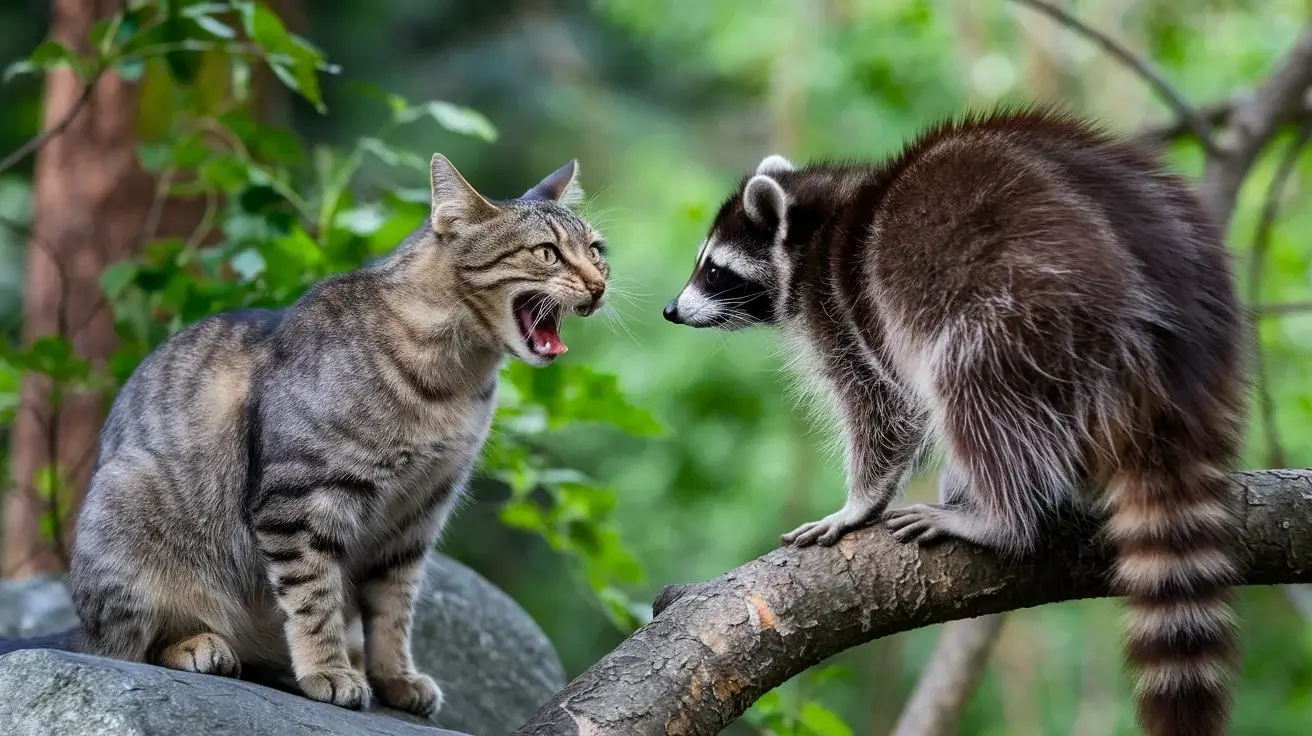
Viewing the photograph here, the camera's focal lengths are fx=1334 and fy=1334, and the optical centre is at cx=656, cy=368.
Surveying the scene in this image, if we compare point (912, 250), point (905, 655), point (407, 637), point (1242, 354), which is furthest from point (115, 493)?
point (905, 655)

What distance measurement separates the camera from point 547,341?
10.7ft

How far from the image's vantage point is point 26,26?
34.1 feet

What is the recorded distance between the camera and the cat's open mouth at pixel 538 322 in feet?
10.5

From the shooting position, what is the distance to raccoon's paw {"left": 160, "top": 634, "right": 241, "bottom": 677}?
2969 mm

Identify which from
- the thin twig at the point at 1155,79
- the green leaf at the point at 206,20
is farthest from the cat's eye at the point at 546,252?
the thin twig at the point at 1155,79

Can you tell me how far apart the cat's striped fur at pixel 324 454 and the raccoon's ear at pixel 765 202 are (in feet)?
1.46

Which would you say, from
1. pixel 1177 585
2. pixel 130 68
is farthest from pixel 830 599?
pixel 130 68

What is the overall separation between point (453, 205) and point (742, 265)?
0.83 m

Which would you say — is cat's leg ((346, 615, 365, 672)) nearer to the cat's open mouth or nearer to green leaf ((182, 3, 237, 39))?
the cat's open mouth

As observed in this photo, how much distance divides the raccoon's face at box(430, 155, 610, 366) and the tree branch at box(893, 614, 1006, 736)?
5.68 ft

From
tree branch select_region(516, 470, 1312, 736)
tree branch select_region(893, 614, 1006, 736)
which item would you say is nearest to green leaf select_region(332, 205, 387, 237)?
tree branch select_region(516, 470, 1312, 736)

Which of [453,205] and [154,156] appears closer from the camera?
[453,205]

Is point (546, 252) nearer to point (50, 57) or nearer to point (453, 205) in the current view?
point (453, 205)

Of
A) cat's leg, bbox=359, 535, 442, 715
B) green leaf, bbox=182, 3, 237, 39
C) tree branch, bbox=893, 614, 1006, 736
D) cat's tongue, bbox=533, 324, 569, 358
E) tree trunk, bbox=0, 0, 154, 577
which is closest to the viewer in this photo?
cat's tongue, bbox=533, 324, 569, 358
